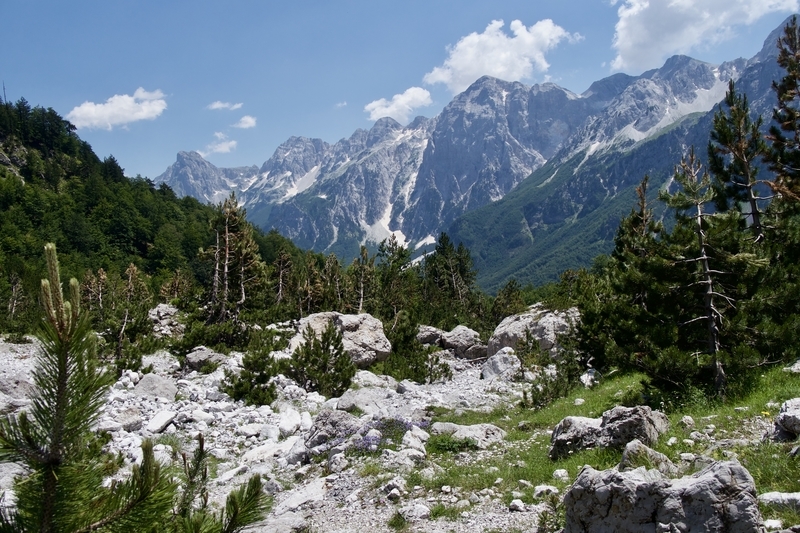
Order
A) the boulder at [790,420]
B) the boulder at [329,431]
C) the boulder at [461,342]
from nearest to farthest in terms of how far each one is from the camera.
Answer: the boulder at [790,420]
the boulder at [329,431]
the boulder at [461,342]

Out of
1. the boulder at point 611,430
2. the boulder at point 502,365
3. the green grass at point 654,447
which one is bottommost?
the green grass at point 654,447

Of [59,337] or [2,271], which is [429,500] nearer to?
[59,337]

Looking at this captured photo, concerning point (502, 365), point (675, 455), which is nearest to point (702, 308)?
point (675, 455)

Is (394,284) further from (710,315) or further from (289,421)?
(710,315)

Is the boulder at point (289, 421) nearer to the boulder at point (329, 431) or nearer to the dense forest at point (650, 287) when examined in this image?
the boulder at point (329, 431)

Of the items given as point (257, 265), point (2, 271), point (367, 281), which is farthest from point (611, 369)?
point (2, 271)

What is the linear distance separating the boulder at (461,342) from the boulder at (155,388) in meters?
20.7

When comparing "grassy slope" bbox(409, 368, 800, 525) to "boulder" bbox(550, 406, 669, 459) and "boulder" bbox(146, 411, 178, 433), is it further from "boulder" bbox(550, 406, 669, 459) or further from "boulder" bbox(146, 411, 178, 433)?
"boulder" bbox(146, 411, 178, 433)

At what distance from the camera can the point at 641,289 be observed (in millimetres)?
12141

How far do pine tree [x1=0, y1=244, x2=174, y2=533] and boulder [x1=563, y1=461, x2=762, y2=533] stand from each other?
4.04m

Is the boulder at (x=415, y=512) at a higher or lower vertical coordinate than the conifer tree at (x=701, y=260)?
lower

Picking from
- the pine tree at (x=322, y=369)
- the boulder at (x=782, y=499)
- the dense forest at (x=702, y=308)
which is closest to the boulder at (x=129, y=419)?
the pine tree at (x=322, y=369)

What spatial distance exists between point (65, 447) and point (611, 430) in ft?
25.8

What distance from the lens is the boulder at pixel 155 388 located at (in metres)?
16.3
